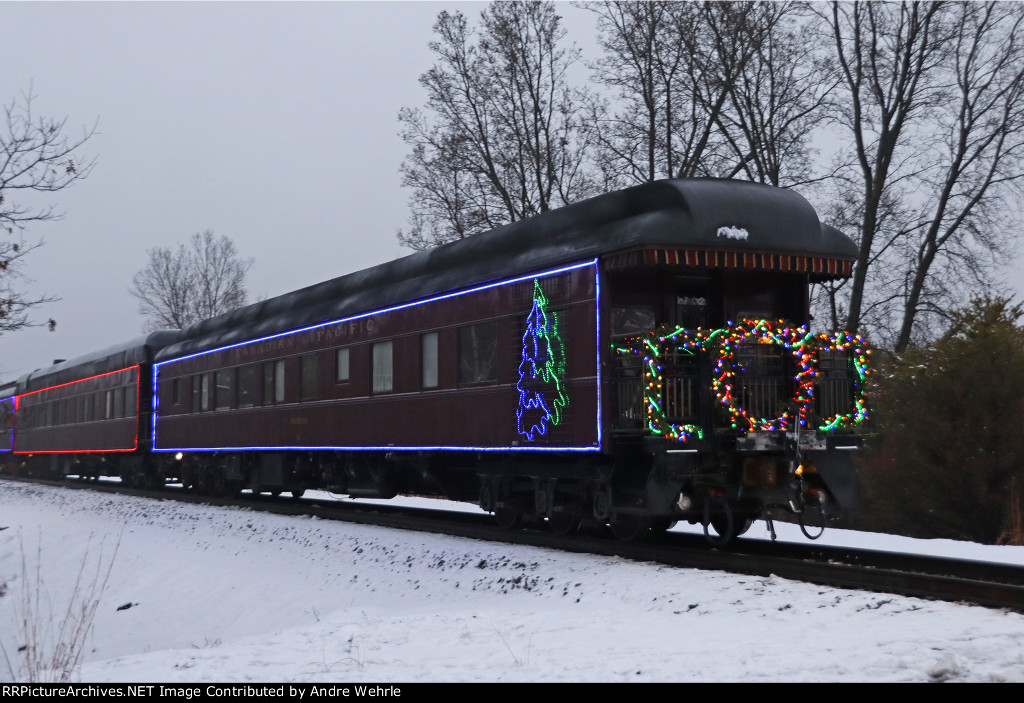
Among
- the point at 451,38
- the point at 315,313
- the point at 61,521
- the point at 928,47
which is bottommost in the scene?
the point at 61,521

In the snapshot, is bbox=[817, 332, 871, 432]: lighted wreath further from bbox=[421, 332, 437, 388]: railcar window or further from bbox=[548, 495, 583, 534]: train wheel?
bbox=[421, 332, 437, 388]: railcar window

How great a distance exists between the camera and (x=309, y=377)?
17906mm

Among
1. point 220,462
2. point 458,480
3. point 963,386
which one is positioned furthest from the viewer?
point 220,462

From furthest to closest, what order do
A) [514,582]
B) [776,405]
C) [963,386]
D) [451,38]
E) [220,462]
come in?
[451,38]
[220,462]
[963,386]
[776,405]
[514,582]

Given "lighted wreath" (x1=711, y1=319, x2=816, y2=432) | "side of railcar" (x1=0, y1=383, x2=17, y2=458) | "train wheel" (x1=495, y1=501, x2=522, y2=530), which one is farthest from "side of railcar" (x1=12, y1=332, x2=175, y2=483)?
"lighted wreath" (x1=711, y1=319, x2=816, y2=432)

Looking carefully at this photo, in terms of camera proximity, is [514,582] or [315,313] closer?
[514,582]

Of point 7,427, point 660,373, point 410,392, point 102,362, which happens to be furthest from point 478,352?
point 7,427

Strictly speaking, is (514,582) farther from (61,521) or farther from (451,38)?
(451,38)

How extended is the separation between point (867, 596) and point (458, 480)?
25.6ft

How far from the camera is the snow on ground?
6371mm

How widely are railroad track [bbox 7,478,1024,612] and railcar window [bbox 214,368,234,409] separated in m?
6.66

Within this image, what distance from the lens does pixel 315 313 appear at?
18.0 m

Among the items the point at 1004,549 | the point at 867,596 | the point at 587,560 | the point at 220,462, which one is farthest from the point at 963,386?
the point at 220,462

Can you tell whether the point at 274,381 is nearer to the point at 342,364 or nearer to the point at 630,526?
the point at 342,364
